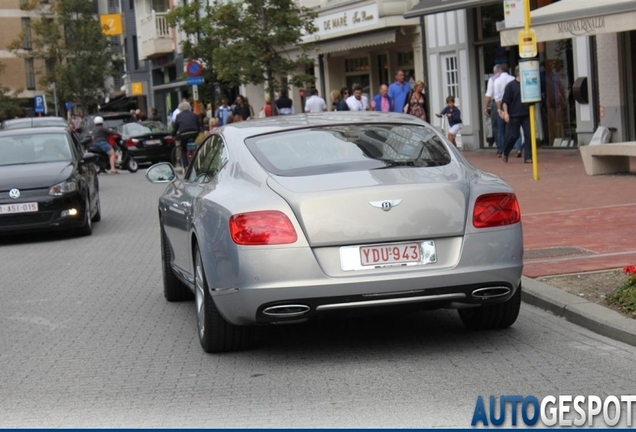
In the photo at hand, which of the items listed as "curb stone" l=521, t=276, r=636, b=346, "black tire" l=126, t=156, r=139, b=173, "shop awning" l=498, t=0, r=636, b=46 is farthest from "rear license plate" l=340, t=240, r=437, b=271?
"black tire" l=126, t=156, r=139, b=173

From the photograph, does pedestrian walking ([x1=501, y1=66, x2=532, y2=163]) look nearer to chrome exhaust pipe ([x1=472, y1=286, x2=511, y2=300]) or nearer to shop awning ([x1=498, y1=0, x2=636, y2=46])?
shop awning ([x1=498, y1=0, x2=636, y2=46])

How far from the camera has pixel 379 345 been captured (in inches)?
308

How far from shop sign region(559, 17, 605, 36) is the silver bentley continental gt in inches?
473

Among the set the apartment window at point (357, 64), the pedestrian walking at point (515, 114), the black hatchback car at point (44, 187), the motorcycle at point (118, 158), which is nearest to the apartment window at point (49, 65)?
the apartment window at point (357, 64)

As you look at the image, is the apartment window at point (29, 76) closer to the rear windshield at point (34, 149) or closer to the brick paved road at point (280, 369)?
the rear windshield at point (34, 149)

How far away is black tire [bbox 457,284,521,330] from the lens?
25.9 feet

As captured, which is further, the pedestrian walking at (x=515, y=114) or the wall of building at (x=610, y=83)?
the wall of building at (x=610, y=83)

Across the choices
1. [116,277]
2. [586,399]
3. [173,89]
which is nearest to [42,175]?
[116,277]

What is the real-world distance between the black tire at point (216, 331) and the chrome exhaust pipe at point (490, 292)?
4.76 ft

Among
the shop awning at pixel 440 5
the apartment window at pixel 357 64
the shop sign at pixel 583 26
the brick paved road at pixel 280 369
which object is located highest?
the shop awning at pixel 440 5

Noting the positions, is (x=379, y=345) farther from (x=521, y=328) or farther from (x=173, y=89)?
(x=173, y=89)

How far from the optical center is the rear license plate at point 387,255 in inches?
277

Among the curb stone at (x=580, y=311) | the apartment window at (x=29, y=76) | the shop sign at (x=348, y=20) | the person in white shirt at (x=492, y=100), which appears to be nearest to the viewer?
the curb stone at (x=580, y=311)

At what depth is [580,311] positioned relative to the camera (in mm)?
8180
